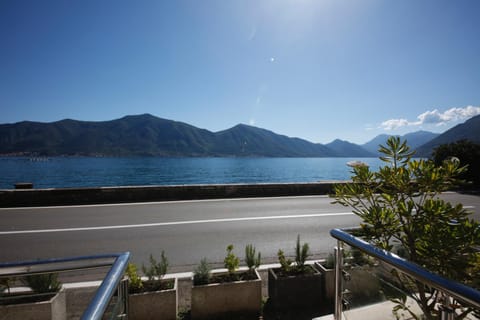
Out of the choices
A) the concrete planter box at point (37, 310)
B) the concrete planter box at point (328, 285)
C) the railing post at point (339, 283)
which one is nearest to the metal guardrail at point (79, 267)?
the concrete planter box at point (37, 310)

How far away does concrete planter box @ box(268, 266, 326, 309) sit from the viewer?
3141mm

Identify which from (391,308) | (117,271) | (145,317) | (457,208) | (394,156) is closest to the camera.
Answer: (117,271)

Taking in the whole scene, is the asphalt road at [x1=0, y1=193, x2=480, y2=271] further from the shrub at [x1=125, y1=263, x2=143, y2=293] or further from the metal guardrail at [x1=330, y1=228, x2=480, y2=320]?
the metal guardrail at [x1=330, y1=228, x2=480, y2=320]

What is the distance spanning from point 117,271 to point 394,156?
7.48 ft

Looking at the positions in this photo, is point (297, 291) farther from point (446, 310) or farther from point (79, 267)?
point (79, 267)

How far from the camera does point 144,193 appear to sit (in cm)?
1012

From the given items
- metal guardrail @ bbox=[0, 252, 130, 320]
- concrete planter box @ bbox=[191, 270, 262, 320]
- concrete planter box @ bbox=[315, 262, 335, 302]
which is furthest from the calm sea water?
metal guardrail @ bbox=[0, 252, 130, 320]

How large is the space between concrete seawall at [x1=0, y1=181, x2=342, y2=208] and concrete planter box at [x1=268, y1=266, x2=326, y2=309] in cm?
787

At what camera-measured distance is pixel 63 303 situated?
2330 mm

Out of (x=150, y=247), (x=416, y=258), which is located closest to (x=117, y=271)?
(x=416, y=258)

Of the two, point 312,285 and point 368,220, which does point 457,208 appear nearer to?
point 368,220

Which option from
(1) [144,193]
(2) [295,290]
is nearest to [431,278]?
(2) [295,290]

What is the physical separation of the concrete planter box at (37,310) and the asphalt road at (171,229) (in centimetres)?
218

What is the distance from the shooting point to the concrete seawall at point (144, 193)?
29.7 feet
